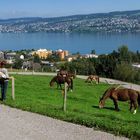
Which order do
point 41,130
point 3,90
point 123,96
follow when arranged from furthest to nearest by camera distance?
1. point 123,96
2. point 3,90
3. point 41,130

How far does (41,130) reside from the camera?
400 inches

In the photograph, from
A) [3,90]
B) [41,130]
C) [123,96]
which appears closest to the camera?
[41,130]

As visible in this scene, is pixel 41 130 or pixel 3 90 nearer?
pixel 41 130

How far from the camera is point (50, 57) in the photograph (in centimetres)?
12275

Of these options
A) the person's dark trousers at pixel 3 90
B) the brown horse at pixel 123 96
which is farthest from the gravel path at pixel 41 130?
the brown horse at pixel 123 96

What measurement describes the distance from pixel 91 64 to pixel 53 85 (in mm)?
51751

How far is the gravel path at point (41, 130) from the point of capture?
944 cm

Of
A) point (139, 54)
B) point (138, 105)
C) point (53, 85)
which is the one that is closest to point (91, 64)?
point (139, 54)

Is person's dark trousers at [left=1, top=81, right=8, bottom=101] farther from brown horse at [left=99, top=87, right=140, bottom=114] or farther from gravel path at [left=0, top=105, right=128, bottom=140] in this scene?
brown horse at [left=99, top=87, right=140, bottom=114]

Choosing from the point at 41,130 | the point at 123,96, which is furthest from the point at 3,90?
the point at 41,130

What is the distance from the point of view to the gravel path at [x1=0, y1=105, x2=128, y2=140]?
9.44 meters

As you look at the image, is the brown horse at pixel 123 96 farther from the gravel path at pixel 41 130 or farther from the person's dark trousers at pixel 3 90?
the gravel path at pixel 41 130

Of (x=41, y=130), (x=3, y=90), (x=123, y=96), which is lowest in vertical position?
(x=123, y=96)

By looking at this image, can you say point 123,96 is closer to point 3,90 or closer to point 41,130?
point 3,90
